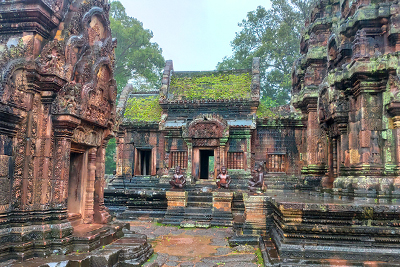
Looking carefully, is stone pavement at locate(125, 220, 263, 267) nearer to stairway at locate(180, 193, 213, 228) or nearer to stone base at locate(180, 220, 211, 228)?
stone base at locate(180, 220, 211, 228)

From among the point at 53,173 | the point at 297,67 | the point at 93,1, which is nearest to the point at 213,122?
the point at 297,67

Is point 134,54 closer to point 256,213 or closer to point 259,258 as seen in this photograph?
point 256,213

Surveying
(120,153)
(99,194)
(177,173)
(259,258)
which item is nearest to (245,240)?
(259,258)

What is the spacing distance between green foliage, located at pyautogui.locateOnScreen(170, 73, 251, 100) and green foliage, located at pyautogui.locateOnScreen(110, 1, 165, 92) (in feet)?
48.7

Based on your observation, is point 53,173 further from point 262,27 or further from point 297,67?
point 262,27

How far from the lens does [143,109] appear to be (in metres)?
20.2

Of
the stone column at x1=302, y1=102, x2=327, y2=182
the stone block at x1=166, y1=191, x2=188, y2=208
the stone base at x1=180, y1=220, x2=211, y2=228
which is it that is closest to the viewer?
the stone base at x1=180, y1=220, x2=211, y2=228

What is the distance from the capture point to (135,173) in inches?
763

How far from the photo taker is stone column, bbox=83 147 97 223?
6902mm

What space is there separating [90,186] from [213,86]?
14237 millimetres

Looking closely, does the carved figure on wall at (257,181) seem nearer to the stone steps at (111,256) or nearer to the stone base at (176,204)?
the stone steps at (111,256)

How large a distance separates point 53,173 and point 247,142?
12.9 metres

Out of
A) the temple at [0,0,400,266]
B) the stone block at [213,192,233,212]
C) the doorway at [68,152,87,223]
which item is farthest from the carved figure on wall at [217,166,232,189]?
the doorway at [68,152,87,223]

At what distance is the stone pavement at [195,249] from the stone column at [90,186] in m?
1.65
